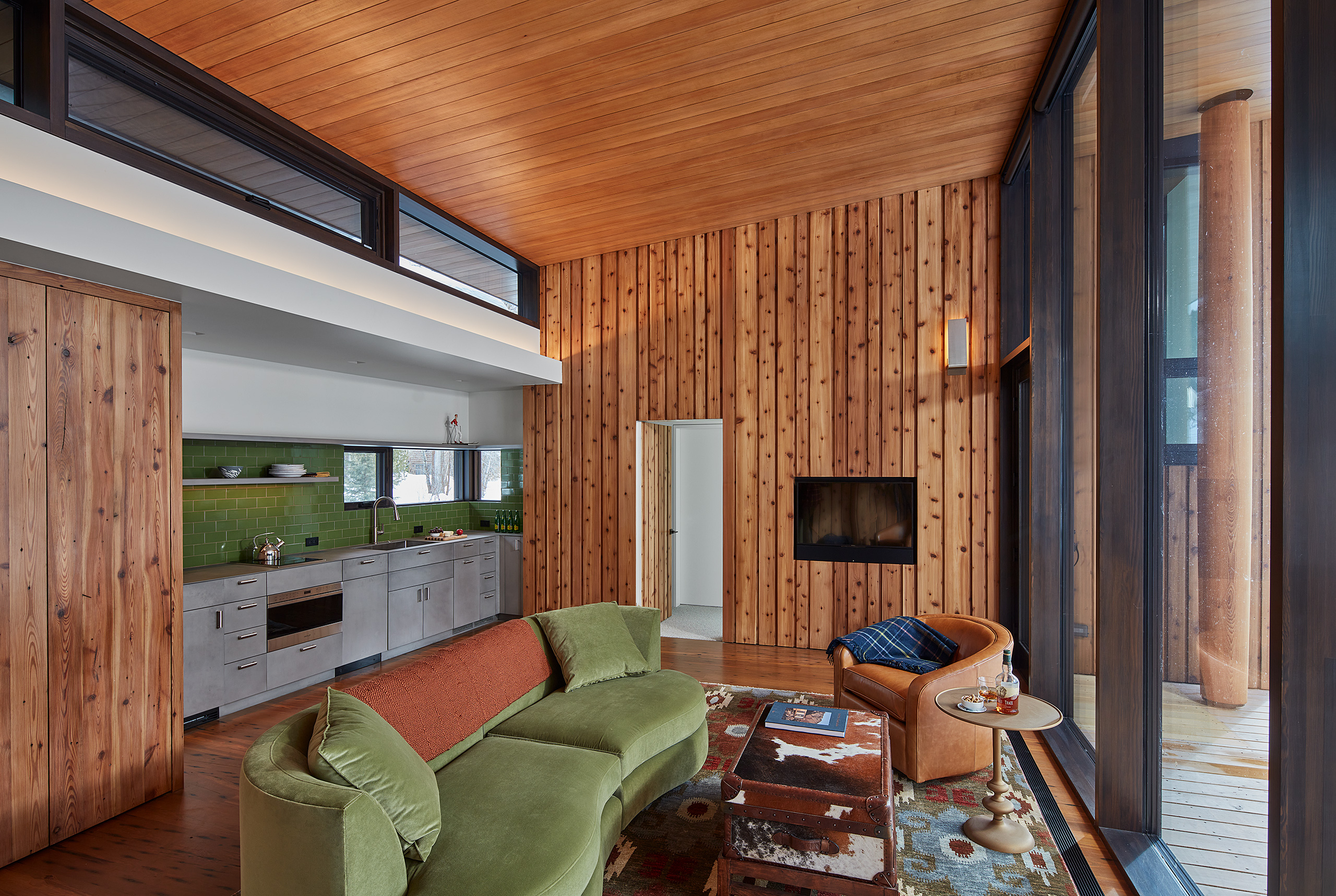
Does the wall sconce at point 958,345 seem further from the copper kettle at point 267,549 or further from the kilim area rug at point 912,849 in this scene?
the copper kettle at point 267,549

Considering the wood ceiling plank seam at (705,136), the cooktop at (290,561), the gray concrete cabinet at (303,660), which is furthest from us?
the cooktop at (290,561)

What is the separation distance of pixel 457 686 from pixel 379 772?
0.85 meters

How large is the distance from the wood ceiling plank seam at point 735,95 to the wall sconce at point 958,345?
1881mm

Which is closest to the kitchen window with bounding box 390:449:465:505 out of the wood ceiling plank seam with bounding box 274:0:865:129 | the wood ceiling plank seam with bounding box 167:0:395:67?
the wood ceiling plank seam with bounding box 274:0:865:129

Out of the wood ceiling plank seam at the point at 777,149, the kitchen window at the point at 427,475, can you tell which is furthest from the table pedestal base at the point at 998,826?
the kitchen window at the point at 427,475

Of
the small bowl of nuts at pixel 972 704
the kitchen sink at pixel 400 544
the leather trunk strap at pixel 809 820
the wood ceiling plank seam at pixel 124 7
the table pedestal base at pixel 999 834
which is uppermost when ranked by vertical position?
the wood ceiling plank seam at pixel 124 7

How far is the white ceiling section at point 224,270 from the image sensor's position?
2.68m

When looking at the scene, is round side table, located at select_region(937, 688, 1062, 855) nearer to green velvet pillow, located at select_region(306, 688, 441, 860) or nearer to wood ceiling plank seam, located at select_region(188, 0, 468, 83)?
green velvet pillow, located at select_region(306, 688, 441, 860)

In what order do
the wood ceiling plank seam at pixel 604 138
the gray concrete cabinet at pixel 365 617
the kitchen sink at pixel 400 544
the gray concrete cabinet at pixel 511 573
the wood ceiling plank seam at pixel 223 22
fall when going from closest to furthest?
the wood ceiling plank seam at pixel 223 22 < the wood ceiling plank seam at pixel 604 138 < the gray concrete cabinet at pixel 365 617 < the kitchen sink at pixel 400 544 < the gray concrete cabinet at pixel 511 573

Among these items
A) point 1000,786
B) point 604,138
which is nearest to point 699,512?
point 604,138

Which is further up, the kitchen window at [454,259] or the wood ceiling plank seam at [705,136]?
the wood ceiling plank seam at [705,136]

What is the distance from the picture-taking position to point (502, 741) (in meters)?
2.73

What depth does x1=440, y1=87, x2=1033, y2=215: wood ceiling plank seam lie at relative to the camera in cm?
423

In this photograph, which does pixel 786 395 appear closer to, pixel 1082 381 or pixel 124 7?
pixel 1082 381
